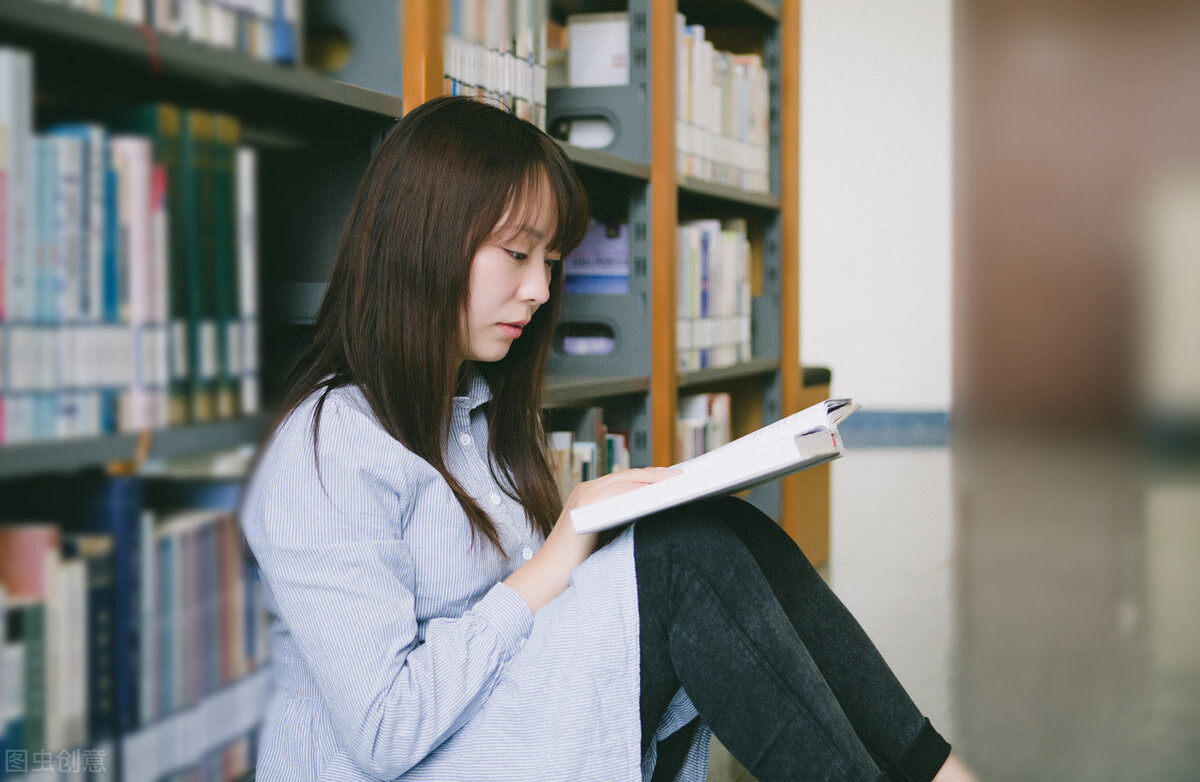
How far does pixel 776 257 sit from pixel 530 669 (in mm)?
1821

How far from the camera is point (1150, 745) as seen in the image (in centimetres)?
170

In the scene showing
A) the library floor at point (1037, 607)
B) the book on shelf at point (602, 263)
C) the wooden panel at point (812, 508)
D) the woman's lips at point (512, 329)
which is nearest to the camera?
the woman's lips at point (512, 329)

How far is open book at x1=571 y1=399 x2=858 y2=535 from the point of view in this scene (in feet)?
2.90

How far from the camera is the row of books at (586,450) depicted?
5.86 feet

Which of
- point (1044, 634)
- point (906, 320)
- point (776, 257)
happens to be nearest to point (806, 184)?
point (906, 320)

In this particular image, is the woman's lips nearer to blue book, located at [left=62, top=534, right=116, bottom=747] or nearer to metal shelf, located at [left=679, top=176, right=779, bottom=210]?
blue book, located at [left=62, top=534, right=116, bottom=747]

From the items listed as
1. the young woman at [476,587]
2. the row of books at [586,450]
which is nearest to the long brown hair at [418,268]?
the young woman at [476,587]

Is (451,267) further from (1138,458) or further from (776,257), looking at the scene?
(1138,458)

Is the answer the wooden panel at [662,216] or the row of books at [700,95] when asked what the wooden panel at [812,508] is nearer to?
the row of books at [700,95]

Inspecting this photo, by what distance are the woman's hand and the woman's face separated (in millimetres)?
201

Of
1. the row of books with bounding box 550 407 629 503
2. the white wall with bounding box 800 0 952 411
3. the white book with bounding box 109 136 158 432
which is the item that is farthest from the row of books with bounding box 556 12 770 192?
the white wall with bounding box 800 0 952 411

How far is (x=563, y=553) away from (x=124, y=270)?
456 millimetres

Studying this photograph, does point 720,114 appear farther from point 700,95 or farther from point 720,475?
point 720,475

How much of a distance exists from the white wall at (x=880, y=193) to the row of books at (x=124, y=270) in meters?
5.34
